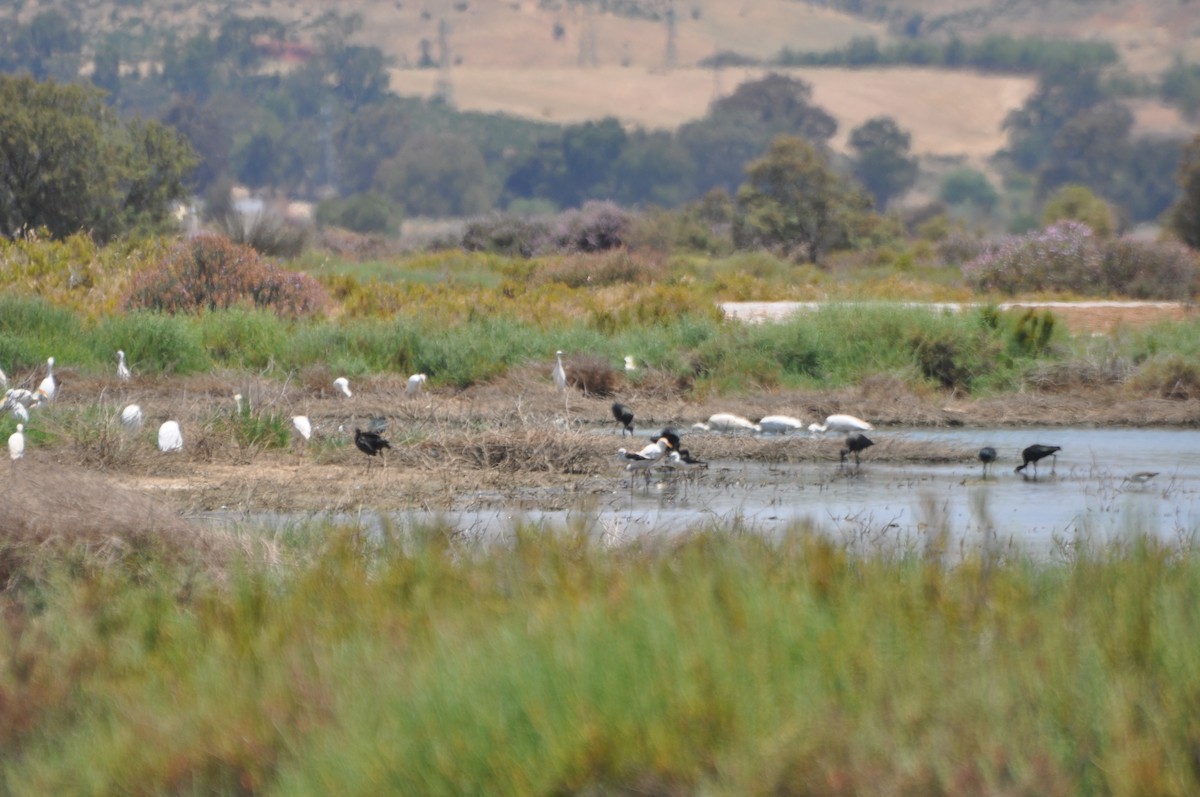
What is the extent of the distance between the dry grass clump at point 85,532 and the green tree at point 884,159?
7231 centimetres

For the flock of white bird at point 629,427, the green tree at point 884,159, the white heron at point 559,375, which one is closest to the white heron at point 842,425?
the flock of white bird at point 629,427

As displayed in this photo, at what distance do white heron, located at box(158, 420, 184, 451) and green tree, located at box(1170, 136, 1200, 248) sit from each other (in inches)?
1479

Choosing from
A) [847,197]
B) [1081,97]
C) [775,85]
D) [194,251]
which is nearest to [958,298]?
[194,251]

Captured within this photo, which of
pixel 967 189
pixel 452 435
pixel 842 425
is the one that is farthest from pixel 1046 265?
pixel 967 189

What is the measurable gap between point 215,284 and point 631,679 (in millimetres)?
20899

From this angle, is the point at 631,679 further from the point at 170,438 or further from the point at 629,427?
the point at 629,427

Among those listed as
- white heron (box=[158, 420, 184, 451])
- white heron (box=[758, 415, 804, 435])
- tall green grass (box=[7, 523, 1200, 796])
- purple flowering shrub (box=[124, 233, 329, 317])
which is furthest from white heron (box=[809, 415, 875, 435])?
purple flowering shrub (box=[124, 233, 329, 317])

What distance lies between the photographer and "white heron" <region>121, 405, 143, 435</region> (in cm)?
1412

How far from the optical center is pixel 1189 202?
46.1 meters

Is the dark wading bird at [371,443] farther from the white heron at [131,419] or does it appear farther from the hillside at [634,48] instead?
the hillside at [634,48]

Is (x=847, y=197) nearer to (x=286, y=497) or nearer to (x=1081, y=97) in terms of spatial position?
(x=1081, y=97)

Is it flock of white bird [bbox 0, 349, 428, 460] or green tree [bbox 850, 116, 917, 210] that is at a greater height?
flock of white bird [bbox 0, 349, 428, 460]

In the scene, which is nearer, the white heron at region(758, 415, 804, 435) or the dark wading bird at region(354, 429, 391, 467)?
the dark wading bird at region(354, 429, 391, 467)

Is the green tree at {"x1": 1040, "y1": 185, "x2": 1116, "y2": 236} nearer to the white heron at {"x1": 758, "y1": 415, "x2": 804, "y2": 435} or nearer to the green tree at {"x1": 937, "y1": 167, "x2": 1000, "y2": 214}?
the green tree at {"x1": 937, "y1": 167, "x2": 1000, "y2": 214}
